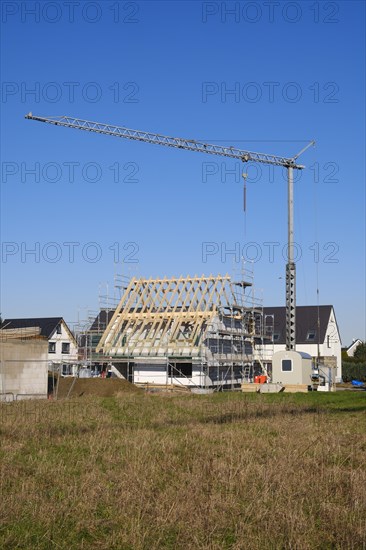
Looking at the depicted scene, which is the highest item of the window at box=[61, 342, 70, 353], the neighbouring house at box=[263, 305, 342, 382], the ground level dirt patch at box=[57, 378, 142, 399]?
the neighbouring house at box=[263, 305, 342, 382]

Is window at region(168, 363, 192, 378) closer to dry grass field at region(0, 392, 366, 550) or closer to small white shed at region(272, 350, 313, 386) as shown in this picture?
small white shed at region(272, 350, 313, 386)

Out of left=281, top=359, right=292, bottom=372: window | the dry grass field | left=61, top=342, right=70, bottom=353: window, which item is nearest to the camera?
the dry grass field

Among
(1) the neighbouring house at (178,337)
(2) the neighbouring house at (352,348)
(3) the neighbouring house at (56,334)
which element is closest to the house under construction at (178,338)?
(1) the neighbouring house at (178,337)

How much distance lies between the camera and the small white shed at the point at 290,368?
135 ft

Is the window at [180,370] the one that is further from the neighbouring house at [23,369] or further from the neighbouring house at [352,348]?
the neighbouring house at [352,348]

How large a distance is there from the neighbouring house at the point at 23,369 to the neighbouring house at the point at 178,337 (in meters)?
10.8

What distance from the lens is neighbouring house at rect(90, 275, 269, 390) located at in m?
43.1

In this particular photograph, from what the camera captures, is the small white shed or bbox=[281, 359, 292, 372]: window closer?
the small white shed

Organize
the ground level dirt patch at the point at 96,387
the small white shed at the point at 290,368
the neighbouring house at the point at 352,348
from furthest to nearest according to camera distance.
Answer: the neighbouring house at the point at 352,348 → the small white shed at the point at 290,368 → the ground level dirt patch at the point at 96,387

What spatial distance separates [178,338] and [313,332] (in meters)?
26.7

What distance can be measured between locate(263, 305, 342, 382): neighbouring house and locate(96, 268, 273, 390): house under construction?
18845mm

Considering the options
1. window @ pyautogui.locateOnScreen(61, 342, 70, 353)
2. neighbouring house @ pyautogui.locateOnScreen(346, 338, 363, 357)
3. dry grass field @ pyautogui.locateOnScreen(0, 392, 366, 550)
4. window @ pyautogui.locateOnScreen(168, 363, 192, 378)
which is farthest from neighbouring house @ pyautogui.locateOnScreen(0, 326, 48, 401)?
neighbouring house @ pyautogui.locateOnScreen(346, 338, 363, 357)

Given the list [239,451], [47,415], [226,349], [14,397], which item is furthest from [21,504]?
[226,349]

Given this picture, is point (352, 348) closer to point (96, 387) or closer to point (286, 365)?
point (286, 365)
